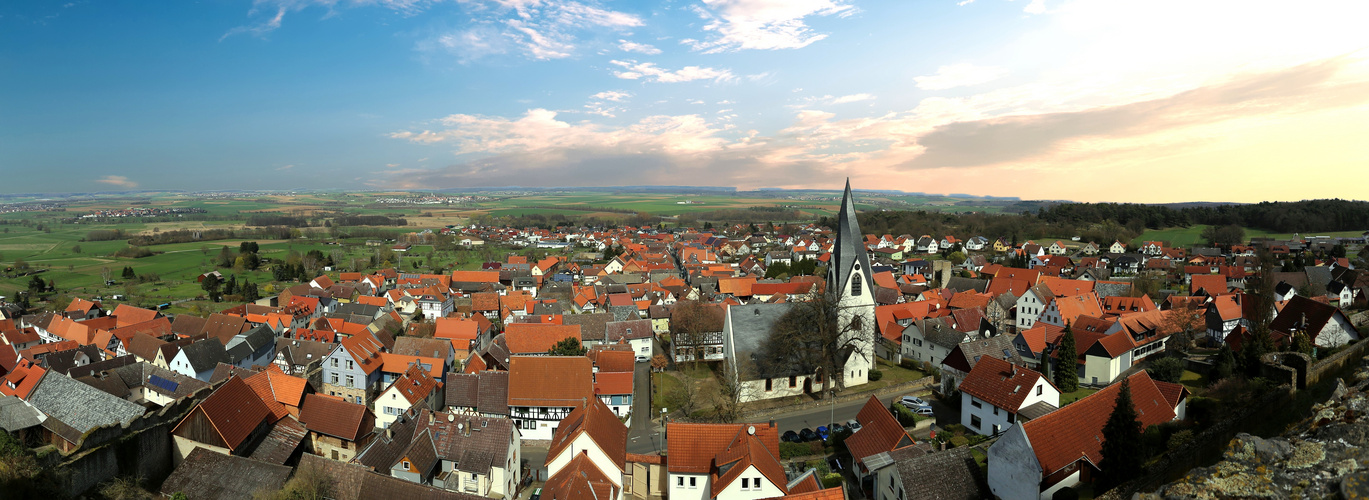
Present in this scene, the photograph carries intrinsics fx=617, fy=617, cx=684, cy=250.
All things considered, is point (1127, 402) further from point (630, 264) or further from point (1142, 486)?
point (630, 264)

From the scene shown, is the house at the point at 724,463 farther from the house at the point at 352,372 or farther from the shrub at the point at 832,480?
the house at the point at 352,372

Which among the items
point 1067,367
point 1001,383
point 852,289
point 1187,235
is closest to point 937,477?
point 1001,383

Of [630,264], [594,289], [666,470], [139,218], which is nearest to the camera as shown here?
[666,470]

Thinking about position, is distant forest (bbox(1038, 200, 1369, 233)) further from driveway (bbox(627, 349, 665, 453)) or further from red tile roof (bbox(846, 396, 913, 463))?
red tile roof (bbox(846, 396, 913, 463))

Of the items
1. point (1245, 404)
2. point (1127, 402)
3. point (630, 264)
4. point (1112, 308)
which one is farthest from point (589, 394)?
point (630, 264)

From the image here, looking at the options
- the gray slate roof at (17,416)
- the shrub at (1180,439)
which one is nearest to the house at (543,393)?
the gray slate roof at (17,416)

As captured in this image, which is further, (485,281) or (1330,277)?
(485,281)

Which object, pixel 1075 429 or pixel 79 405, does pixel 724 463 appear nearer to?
pixel 1075 429
